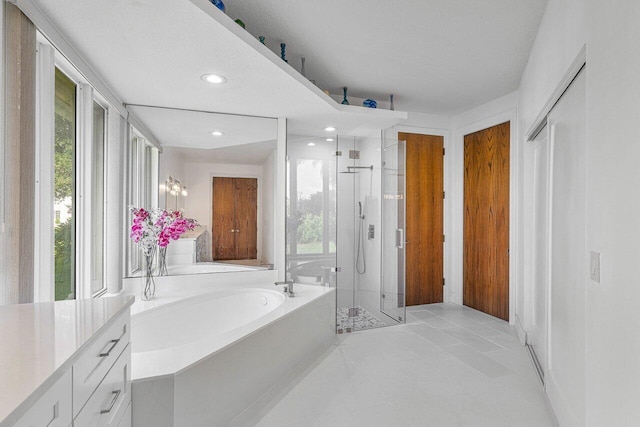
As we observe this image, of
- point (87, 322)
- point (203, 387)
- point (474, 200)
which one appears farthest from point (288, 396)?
point (474, 200)

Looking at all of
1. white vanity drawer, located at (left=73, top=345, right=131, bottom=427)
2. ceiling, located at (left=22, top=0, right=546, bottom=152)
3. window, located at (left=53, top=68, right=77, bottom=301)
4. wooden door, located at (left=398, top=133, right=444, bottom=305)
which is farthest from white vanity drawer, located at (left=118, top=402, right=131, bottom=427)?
wooden door, located at (left=398, top=133, right=444, bottom=305)

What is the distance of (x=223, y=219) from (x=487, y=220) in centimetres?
305

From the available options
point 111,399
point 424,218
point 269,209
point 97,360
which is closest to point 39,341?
point 97,360

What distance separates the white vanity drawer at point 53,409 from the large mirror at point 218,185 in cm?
237

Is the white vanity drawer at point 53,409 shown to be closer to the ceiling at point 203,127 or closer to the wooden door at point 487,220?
the ceiling at point 203,127

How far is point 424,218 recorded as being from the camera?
14.8ft

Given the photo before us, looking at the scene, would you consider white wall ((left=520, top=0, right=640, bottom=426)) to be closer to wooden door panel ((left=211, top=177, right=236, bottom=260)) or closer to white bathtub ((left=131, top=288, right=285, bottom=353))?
white bathtub ((left=131, top=288, right=285, bottom=353))

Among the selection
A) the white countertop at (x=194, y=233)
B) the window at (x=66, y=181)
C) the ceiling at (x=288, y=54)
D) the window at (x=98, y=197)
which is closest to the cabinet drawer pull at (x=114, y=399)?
the window at (x=66, y=181)

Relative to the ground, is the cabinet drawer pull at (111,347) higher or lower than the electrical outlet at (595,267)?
lower

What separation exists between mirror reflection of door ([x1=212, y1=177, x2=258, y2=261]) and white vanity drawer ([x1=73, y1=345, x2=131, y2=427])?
6.44 ft

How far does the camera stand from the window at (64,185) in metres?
2.07

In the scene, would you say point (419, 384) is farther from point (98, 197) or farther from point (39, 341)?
point (98, 197)

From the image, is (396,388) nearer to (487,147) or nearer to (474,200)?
(474,200)

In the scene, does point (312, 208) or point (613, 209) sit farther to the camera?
point (312, 208)
